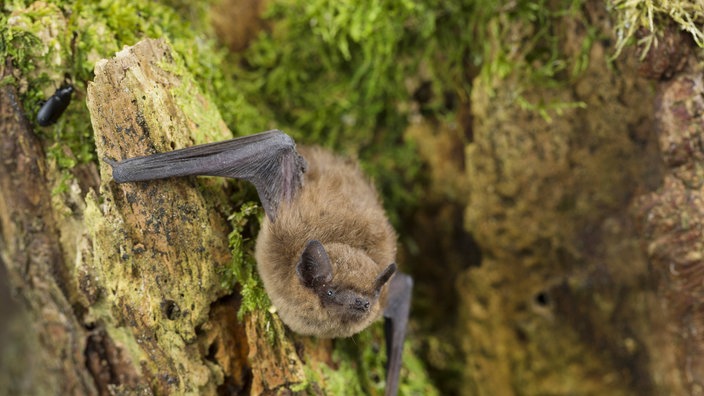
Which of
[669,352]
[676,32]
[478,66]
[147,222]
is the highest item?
[478,66]

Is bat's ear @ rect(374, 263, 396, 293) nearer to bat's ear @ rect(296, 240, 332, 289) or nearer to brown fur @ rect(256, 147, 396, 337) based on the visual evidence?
brown fur @ rect(256, 147, 396, 337)

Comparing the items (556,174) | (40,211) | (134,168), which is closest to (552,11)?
(556,174)

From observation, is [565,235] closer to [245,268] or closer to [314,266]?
[314,266]

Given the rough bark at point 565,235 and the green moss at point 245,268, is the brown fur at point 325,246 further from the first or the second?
the rough bark at point 565,235

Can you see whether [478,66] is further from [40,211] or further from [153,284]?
[40,211]

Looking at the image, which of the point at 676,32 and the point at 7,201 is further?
the point at 7,201

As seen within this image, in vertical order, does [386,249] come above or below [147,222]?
below

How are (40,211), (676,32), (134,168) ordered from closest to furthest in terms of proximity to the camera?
(134,168) → (676,32) → (40,211)

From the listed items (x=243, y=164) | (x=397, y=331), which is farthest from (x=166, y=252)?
(x=397, y=331)
